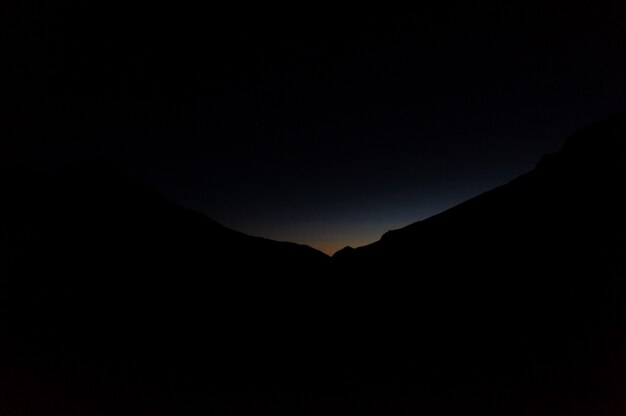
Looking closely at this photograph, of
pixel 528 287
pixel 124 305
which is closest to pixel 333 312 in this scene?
pixel 528 287

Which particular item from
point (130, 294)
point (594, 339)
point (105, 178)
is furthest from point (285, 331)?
Answer: point (105, 178)

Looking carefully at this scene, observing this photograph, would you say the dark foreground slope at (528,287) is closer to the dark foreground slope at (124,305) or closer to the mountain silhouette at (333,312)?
the mountain silhouette at (333,312)

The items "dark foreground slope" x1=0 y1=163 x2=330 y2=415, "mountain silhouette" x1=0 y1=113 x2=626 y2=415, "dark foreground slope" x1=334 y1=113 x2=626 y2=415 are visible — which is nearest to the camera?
"mountain silhouette" x1=0 y1=113 x2=626 y2=415

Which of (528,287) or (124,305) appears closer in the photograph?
(528,287)

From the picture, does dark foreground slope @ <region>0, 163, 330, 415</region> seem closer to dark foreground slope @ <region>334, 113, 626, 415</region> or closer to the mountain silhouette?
the mountain silhouette

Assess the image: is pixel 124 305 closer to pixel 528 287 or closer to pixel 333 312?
pixel 333 312

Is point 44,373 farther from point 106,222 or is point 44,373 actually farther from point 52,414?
point 106,222

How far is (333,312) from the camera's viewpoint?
57.2 feet

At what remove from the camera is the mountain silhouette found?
9.24 metres

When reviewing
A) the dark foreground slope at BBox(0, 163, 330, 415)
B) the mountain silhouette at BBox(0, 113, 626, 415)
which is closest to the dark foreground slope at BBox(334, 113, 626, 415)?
the mountain silhouette at BBox(0, 113, 626, 415)

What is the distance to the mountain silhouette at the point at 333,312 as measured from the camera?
9242 millimetres

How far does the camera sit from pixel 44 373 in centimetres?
959

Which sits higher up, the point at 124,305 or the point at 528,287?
the point at 124,305

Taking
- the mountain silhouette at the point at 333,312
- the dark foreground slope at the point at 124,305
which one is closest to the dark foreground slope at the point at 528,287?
the mountain silhouette at the point at 333,312
